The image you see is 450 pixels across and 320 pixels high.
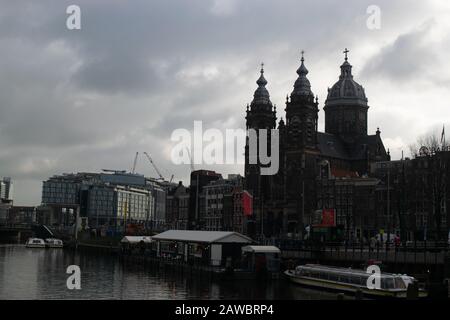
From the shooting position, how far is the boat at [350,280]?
58094 mm

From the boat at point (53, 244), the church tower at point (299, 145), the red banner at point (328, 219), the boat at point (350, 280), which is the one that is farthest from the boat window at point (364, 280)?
the boat at point (53, 244)

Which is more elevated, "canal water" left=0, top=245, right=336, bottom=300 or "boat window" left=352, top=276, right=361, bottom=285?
"boat window" left=352, top=276, right=361, bottom=285

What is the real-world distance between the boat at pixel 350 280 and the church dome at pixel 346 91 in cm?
12104

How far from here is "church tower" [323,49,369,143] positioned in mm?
191625

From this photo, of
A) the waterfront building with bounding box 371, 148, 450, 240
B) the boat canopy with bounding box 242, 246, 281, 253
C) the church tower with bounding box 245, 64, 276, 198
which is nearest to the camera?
the boat canopy with bounding box 242, 246, 281, 253

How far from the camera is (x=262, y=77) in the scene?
195 meters

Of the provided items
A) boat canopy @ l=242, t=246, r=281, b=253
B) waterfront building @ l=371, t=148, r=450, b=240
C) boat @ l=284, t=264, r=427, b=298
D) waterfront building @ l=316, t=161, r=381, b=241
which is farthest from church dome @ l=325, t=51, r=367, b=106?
boat @ l=284, t=264, r=427, b=298

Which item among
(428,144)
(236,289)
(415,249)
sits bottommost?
(236,289)

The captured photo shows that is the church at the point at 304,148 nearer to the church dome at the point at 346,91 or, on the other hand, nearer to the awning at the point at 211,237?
the church dome at the point at 346,91

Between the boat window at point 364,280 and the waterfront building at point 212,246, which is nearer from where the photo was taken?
the boat window at point 364,280

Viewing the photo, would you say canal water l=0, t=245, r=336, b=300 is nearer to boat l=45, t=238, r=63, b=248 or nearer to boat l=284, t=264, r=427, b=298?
boat l=284, t=264, r=427, b=298

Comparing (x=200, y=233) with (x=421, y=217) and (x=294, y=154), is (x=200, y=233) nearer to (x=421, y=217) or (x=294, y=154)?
(x=421, y=217)
